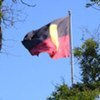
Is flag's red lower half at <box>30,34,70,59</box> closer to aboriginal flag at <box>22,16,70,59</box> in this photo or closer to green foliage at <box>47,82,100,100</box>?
aboriginal flag at <box>22,16,70,59</box>

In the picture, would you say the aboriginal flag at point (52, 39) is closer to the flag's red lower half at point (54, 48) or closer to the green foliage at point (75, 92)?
the flag's red lower half at point (54, 48)

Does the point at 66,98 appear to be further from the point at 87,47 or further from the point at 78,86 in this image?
the point at 87,47

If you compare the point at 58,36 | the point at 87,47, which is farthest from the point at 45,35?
the point at 87,47

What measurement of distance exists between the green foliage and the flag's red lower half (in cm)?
179

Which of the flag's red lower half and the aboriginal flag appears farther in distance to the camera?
Answer: the aboriginal flag

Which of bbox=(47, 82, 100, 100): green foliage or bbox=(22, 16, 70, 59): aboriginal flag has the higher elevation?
bbox=(22, 16, 70, 59): aboriginal flag

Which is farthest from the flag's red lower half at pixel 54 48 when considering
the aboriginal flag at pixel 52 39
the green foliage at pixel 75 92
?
the green foliage at pixel 75 92

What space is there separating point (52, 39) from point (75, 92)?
288 centimetres

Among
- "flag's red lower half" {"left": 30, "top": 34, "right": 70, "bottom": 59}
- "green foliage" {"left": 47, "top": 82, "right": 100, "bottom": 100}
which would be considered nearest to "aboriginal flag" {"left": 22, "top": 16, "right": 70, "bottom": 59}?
"flag's red lower half" {"left": 30, "top": 34, "right": 70, "bottom": 59}

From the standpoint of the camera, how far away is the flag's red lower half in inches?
1010

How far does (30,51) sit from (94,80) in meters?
4.05

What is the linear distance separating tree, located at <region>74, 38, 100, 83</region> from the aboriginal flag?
157 cm

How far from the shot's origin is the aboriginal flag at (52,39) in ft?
85.1

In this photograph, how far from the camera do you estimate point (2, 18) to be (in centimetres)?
1697
